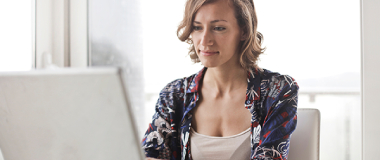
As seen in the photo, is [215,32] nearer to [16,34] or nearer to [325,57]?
[325,57]

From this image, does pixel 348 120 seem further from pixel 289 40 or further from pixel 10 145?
pixel 10 145

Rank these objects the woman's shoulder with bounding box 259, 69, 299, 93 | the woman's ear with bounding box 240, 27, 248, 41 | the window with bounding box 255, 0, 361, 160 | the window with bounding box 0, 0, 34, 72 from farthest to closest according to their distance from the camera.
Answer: the window with bounding box 255, 0, 361, 160 → the window with bounding box 0, 0, 34, 72 → the woman's ear with bounding box 240, 27, 248, 41 → the woman's shoulder with bounding box 259, 69, 299, 93

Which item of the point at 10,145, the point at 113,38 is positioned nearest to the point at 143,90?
the point at 113,38

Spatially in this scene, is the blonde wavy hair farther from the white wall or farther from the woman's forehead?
the white wall

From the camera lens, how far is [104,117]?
1.18 feet

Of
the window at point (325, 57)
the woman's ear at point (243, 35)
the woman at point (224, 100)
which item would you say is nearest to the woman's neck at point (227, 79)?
the woman at point (224, 100)

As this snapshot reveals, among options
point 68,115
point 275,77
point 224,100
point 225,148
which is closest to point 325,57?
point 275,77

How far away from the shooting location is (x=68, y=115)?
0.39 metres

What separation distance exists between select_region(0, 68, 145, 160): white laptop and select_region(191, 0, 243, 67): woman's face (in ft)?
2.47

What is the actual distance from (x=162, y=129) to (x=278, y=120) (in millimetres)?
444

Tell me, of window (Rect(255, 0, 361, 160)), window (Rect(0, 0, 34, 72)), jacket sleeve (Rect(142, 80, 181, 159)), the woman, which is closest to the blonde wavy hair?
the woman

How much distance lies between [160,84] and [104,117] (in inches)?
67.6

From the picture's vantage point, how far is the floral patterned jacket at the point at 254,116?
0.98m

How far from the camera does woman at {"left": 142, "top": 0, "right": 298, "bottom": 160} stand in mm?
1045
